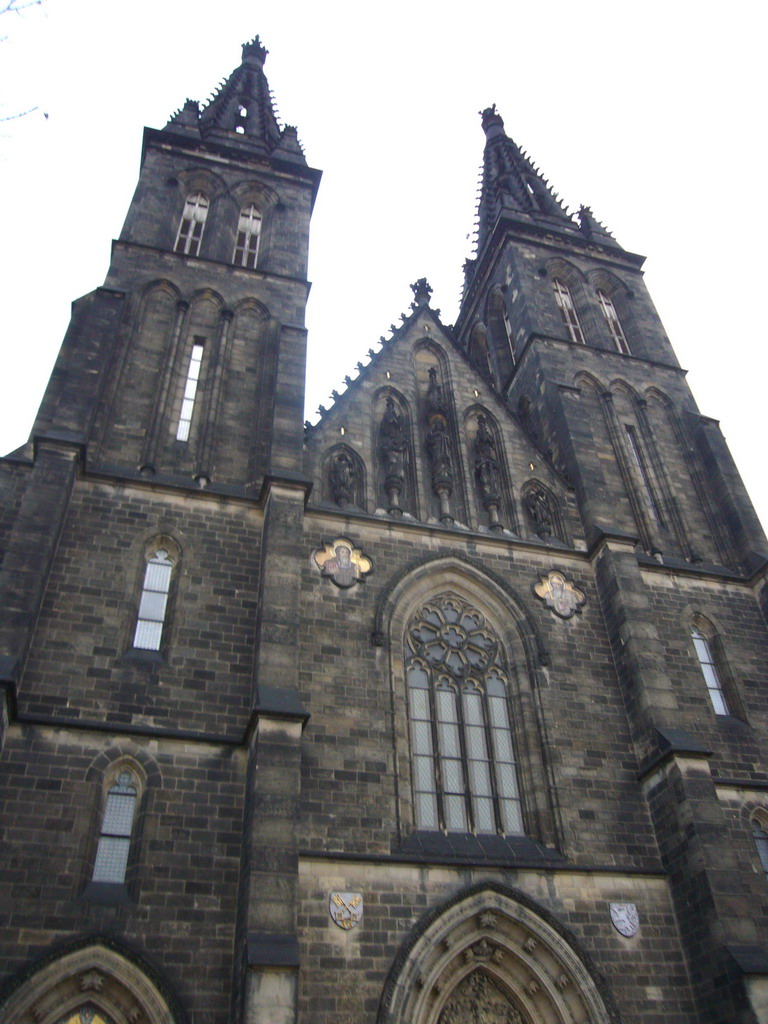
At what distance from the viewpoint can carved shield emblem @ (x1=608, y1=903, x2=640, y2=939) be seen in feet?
40.1

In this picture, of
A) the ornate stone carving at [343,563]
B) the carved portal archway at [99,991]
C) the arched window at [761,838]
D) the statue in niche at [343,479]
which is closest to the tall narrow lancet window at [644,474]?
the arched window at [761,838]

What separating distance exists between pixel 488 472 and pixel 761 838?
8.17 metres

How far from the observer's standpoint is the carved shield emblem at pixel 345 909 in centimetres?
1109

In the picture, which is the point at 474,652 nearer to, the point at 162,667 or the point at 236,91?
the point at 162,667

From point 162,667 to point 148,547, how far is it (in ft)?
7.62

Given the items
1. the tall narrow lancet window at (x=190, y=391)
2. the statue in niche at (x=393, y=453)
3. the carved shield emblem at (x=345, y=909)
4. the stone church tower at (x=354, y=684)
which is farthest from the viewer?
the statue in niche at (x=393, y=453)

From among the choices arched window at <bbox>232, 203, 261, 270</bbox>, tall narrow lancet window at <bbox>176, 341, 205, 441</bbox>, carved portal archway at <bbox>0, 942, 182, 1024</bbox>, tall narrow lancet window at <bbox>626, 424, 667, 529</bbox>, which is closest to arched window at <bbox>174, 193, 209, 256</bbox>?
arched window at <bbox>232, 203, 261, 270</bbox>

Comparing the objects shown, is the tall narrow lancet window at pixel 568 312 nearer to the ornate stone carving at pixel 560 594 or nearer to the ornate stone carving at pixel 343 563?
the ornate stone carving at pixel 560 594

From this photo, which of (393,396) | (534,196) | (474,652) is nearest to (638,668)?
(474,652)

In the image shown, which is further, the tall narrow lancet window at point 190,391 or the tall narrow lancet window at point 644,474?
the tall narrow lancet window at point 644,474

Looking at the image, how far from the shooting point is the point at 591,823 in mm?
13250

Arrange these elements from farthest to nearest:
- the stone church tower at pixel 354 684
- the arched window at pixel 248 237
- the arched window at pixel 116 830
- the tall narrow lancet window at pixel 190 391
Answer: the arched window at pixel 248 237
the tall narrow lancet window at pixel 190 391
the arched window at pixel 116 830
the stone church tower at pixel 354 684

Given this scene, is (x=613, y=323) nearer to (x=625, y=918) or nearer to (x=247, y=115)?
(x=247, y=115)

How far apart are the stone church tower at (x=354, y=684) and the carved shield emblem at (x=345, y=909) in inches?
2.0
